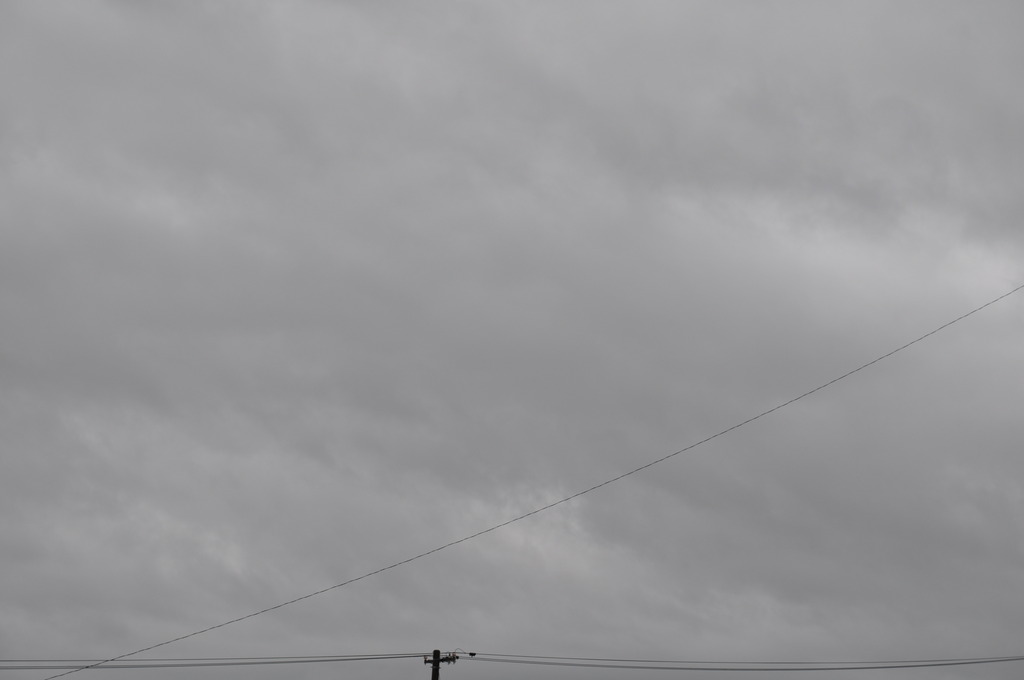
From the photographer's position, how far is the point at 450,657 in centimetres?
3866

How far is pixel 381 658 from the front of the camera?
4059cm

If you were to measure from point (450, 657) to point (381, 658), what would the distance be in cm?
422
